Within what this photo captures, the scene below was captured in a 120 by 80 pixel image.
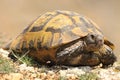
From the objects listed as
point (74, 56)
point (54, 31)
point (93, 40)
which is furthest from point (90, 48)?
point (54, 31)

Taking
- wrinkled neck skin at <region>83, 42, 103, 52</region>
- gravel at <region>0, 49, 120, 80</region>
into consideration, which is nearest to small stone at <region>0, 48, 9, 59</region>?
gravel at <region>0, 49, 120, 80</region>

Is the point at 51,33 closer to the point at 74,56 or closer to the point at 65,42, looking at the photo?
the point at 65,42

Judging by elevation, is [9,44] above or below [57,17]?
below

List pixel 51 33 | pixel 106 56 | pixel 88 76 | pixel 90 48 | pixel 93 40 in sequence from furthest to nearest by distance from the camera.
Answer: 1. pixel 106 56
2. pixel 90 48
3. pixel 93 40
4. pixel 51 33
5. pixel 88 76

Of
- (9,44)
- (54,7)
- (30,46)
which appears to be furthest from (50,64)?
(54,7)

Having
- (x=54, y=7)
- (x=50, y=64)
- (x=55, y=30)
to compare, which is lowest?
(x=54, y=7)

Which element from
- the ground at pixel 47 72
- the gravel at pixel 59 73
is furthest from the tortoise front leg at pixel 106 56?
the gravel at pixel 59 73

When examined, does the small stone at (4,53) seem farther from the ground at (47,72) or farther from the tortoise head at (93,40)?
the tortoise head at (93,40)

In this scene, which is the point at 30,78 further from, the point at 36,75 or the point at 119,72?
the point at 119,72
